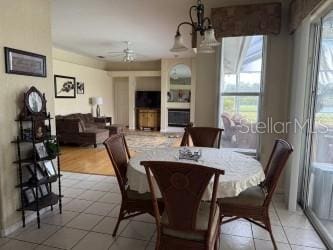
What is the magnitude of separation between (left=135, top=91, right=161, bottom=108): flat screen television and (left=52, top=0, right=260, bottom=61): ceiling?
2788 mm

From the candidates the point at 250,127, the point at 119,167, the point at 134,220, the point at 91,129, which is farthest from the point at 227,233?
the point at 91,129

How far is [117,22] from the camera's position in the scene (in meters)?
4.36

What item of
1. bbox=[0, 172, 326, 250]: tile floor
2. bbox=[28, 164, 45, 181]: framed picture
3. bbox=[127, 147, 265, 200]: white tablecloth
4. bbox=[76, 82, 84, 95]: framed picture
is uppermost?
bbox=[76, 82, 84, 95]: framed picture

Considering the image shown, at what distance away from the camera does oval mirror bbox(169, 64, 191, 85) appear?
29.5 feet

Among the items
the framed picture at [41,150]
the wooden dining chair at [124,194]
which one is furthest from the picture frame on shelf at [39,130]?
the wooden dining chair at [124,194]

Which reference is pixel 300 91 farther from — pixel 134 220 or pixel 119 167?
pixel 134 220

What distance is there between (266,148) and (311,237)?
1213 millimetres

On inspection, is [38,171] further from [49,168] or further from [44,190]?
[44,190]

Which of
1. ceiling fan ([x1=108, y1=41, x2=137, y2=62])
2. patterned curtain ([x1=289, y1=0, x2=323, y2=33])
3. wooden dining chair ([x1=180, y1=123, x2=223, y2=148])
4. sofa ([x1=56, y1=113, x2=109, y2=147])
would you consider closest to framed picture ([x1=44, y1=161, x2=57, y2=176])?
wooden dining chair ([x1=180, y1=123, x2=223, y2=148])

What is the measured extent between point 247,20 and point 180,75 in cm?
622

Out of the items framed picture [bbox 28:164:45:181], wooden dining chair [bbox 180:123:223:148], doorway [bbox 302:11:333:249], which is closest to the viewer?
doorway [bbox 302:11:333:249]

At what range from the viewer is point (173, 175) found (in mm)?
1414

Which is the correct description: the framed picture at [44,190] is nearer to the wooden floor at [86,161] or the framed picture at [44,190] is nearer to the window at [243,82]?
the wooden floor at [86,161]

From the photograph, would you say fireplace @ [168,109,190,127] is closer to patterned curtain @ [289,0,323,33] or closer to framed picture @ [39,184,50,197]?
patterned curtain @ [289,0,323,33]
